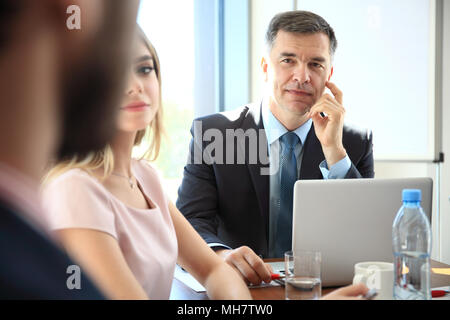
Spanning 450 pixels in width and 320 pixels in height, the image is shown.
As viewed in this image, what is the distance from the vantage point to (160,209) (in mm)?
1041

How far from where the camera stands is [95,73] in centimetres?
81

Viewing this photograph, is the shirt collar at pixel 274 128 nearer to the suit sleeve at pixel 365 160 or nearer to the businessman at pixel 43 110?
the suit sleeve at pixel 365 160

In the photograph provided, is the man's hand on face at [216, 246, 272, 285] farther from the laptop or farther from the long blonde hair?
the long blonde hair

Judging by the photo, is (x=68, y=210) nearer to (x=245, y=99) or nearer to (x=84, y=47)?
(x=84, y=47)

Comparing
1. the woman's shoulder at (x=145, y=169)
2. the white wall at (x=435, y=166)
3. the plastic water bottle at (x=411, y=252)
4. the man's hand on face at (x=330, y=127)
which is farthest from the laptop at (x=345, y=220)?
the white wall at (x=435, y=166)

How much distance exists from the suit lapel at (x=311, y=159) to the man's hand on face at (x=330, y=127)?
0.08 metres

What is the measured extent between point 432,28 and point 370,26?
0.34 m

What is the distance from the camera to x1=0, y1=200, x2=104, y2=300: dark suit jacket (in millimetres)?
753

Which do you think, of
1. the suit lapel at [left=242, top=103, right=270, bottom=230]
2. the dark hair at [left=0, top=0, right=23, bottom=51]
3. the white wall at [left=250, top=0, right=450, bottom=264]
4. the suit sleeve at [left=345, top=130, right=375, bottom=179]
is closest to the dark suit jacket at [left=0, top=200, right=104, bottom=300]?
the dark hair at [left=0, top=0, right=23, bottom=51]

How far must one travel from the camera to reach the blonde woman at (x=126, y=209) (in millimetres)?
804

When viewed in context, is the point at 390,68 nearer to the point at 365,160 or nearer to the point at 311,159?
the point at 365,160

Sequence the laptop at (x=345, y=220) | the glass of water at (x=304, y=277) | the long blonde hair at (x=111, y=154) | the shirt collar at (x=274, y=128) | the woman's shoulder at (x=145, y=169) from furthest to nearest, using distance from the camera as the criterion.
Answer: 1. the shirt collar at (x=274, y=128)
2. the laptop at (x=345, y=220)
3. the glass of water at (x=304, y=277)
4. the woman's shoulder at (x=145, y=169)
5. the long blonde hair at (x=111, y=154)

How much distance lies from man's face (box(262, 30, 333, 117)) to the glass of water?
860mm
